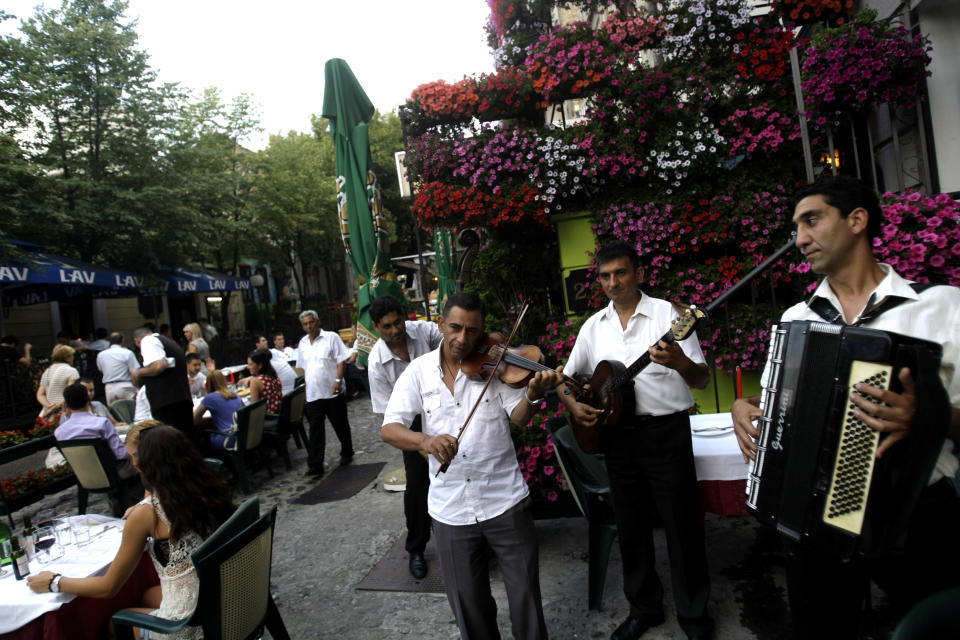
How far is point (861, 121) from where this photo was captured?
541 centimetres

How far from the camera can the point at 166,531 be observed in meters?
2.65

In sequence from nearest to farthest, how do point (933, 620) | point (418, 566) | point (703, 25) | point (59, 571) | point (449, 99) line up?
point (933, 620), point (59, 571), point (418, 566), point (703, 25), point (449, 99)

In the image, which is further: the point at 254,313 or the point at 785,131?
the point at 254,313

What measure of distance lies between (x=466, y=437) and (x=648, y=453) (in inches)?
35.7

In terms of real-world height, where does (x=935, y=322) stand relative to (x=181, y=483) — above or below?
above

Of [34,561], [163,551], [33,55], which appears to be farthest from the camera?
[33,55]

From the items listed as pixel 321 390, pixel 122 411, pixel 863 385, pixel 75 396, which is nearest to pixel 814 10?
pixel 863 385

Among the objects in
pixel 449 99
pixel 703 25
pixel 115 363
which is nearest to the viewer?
pixel 703 25

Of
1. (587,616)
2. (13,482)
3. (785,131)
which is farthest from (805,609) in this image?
(13,482)

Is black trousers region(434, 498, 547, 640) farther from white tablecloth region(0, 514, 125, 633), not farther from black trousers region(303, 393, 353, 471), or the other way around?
black trousers region(303, 393, 353, 471)

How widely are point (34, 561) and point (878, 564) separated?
3.80 meters

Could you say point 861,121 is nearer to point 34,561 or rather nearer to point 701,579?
point 701,579

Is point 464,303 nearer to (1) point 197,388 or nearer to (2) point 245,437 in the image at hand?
(2) point 245,437

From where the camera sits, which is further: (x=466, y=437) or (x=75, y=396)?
(x=75, y=396)
